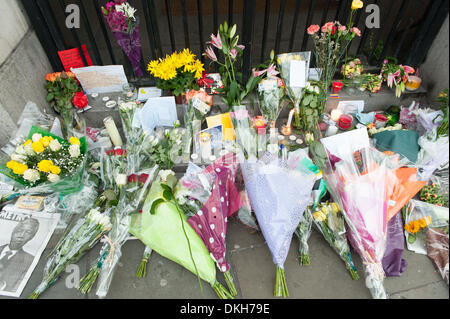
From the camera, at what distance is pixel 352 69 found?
113 inches

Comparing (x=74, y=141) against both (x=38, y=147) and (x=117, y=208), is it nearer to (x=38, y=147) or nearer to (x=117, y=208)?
(x=38, y=147)

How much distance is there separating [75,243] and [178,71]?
1.62 metres

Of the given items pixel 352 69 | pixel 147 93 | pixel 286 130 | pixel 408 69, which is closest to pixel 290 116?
pixel 286 130

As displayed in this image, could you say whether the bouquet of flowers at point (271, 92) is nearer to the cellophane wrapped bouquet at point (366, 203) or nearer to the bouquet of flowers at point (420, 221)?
the cellophane wrapped bouquet at point (366, 203)

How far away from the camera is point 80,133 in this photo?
239cm

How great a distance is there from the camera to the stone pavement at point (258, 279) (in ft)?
6.35

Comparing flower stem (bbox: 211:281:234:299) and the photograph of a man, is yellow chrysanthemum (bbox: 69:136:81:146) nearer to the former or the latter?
the photograph of a man

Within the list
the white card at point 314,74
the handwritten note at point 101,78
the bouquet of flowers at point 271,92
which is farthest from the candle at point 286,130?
the handwritten note at point 101,78

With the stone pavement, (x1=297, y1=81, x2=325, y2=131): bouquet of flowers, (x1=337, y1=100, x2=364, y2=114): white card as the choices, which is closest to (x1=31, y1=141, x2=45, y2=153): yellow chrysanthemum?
the stone pavement

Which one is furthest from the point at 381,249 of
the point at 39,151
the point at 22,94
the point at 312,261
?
the point at 22,94

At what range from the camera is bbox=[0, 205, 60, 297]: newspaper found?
1956mm

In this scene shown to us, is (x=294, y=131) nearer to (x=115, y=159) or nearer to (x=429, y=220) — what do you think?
(x=429, y=220)

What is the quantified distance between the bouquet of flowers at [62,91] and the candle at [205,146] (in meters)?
1.29

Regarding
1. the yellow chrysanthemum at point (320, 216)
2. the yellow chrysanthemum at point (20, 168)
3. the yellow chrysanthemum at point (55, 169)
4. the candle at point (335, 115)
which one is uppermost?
the yellow chrysanthemum at point (20, 168)
